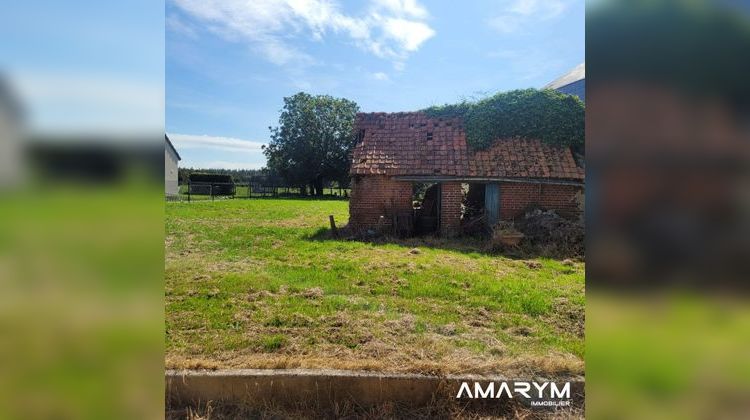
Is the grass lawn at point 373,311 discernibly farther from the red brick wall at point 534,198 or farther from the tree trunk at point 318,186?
the tree trunk at point 318,186

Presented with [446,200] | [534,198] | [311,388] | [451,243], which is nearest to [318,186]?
[446,200]

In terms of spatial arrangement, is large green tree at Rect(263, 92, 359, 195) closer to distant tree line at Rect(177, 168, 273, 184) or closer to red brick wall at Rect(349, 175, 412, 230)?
distant tree line at Rect(177, 168, 273, 184)

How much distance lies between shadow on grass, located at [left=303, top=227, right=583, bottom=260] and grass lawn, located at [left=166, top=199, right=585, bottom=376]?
0.60 metres

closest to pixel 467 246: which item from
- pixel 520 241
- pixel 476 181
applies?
pixel 520 241

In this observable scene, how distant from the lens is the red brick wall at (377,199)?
12.1m

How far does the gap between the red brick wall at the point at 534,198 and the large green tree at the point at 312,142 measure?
25574 millimetres

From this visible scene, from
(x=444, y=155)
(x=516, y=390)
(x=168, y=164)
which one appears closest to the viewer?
(x=168, y=164)

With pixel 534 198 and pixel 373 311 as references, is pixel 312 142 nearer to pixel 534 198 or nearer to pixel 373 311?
pixel 534 198

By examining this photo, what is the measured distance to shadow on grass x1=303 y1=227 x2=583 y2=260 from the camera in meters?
9.09

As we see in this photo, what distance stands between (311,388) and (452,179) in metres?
9.89

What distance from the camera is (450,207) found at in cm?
1195

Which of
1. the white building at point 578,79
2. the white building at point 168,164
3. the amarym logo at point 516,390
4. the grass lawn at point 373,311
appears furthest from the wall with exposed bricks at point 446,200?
the white building at point 168,164
